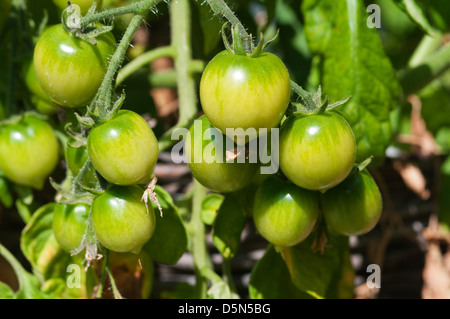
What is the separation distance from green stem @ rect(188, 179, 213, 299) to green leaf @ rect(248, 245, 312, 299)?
0.06 meters

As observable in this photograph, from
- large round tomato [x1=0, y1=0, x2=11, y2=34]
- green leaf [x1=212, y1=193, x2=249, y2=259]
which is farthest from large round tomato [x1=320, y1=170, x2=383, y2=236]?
large round tomato [x1=0, y1=0, x2=11, y2=34]

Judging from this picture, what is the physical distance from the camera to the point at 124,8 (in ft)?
1.90

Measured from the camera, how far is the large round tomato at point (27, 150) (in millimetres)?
752

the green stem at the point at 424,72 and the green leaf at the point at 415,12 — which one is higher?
the green leaf at the point at 415,12

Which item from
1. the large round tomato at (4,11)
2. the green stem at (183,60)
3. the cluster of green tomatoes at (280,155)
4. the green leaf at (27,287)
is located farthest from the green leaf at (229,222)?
the large round tomato at (4,11)

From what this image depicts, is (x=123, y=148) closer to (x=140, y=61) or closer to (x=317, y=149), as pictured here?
(x=317, y=149)

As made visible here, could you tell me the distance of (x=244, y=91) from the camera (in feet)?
1.62

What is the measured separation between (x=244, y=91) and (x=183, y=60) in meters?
0.37

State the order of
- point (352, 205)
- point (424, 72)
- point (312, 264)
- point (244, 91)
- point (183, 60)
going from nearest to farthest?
point (244, 91), point (352, 205), point (312, 264), point (183, 60), point (424, 72)

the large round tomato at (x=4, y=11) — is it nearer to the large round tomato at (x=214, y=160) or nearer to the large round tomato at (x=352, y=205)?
the large round tomato at (x=214, y=160)

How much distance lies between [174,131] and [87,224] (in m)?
0.20

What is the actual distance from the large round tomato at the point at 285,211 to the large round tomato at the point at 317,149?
4cm

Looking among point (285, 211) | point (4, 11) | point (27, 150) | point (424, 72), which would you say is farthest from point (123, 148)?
point (424, 72)
